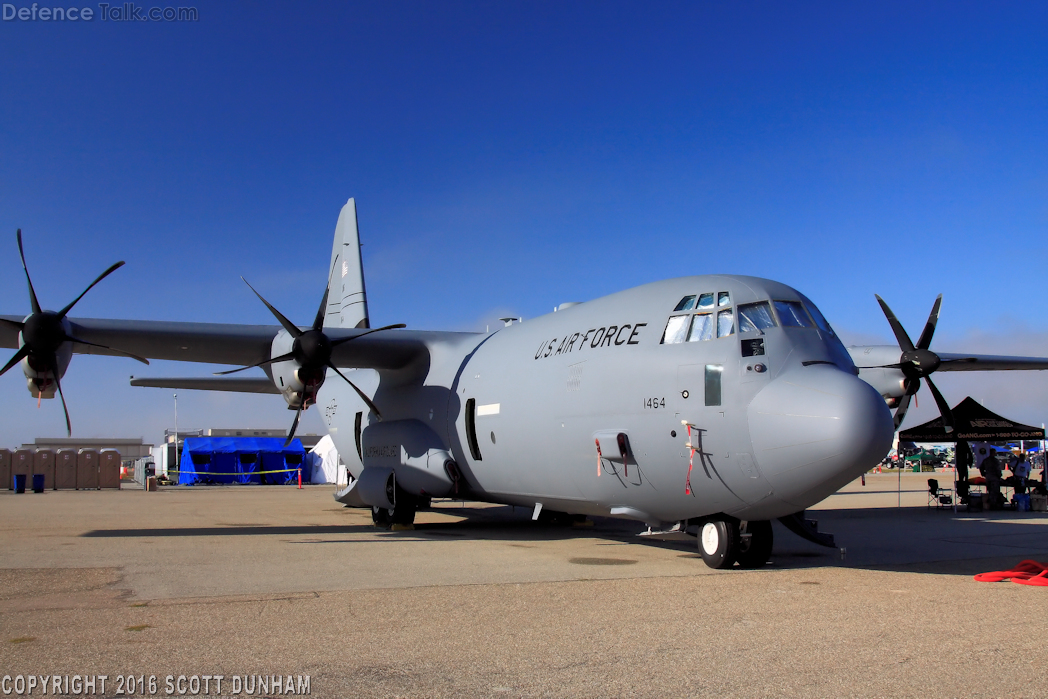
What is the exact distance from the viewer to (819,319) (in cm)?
1041

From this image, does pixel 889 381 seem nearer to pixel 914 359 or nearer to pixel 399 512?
pixel 914 359

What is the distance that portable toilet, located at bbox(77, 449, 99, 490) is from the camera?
123 feet

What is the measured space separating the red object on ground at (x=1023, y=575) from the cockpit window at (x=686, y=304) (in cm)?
475

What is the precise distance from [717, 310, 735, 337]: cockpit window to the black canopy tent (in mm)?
13797

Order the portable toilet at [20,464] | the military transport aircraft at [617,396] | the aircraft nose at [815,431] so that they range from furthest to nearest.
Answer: the portable toilet at [20,464] < the military transport aircraft at [617,396] < the aircraft nose at [815,431]

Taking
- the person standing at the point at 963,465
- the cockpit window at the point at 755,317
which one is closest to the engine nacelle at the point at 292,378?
the cockpit window at the point at 755,317

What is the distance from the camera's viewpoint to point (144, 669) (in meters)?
5.50

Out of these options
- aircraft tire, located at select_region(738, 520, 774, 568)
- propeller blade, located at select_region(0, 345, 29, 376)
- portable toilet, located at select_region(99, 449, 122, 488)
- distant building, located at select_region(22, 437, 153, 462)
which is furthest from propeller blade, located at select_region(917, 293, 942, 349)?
distant building, located at select_region(22, 437, 153, 462)

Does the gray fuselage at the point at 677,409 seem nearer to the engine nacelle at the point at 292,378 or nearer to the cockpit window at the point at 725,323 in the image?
the cockpit window at the point at 725,323

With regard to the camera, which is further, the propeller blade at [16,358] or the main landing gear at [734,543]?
the propeller blade at [16,358]

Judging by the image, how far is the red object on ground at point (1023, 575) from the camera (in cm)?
938

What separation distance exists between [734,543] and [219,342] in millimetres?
10474

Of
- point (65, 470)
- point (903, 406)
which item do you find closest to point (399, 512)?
point (903, 406)

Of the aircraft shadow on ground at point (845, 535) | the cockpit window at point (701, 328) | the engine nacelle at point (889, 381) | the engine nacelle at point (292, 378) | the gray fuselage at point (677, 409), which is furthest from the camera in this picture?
the engine nacelle at point (889, 381)
